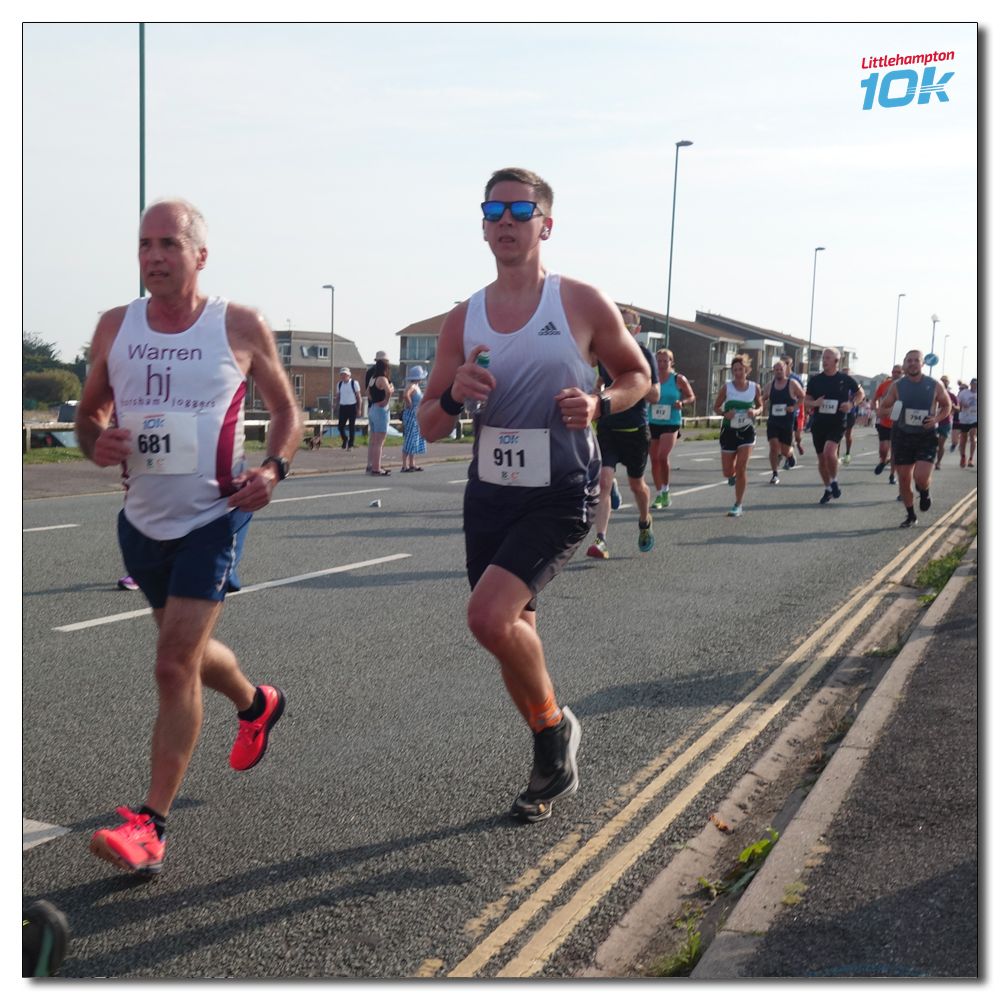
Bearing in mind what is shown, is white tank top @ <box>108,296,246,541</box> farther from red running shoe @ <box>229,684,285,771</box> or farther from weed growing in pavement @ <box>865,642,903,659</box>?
weed growing in pavement @ <box>865,642,903,659</box>

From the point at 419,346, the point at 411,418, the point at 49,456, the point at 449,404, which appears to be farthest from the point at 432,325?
the point at 49,456

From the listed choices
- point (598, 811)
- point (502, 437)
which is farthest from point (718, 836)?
point (502, 437)

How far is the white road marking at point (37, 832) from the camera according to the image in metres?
3.23

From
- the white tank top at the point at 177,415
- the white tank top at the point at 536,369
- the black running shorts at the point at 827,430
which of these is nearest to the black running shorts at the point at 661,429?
the black running shorts at the point at 827,430

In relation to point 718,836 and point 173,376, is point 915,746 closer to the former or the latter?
point 718,836

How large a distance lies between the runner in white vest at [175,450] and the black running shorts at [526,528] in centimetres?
75

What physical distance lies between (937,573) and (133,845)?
708cm

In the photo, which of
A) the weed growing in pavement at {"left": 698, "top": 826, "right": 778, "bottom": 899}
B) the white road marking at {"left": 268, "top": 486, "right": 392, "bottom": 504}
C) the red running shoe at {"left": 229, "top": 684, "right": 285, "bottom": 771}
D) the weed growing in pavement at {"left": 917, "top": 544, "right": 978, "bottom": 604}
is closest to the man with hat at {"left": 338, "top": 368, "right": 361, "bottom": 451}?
the white road marking at {"left": 268, "top": 486, "right": 392, "bottom": 504}

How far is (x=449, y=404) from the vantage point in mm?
3410

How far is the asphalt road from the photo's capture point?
274cm

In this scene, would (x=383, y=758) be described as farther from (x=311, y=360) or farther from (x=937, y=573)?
(x=311, y=360)

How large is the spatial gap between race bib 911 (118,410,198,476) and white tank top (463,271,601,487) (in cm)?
91

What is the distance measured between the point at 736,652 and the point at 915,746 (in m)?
1.84

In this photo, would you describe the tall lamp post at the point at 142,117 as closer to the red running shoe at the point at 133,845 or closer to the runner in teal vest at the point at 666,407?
the red running shoe at the point at 133,845
